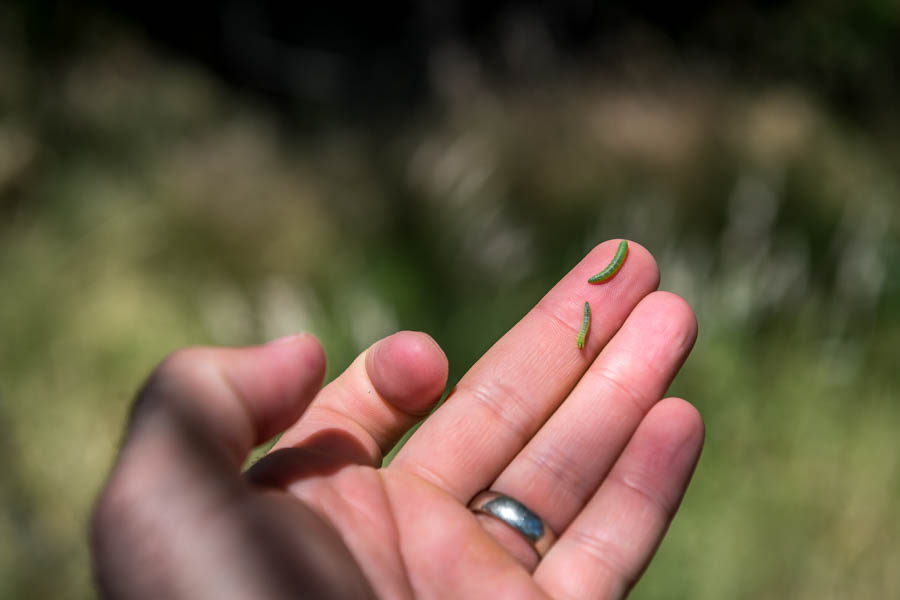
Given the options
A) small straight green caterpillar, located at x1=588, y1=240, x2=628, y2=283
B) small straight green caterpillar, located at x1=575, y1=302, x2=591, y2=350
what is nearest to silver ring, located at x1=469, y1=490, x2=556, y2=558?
small straight green caterpillar, located at x1=575, y1=302, x2=591, y2=350

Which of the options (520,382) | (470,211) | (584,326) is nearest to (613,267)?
(584,326)

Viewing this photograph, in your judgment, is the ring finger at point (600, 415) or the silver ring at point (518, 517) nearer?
the silver ring at point (518, 517)

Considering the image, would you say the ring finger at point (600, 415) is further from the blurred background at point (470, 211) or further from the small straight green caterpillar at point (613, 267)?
the blurred background at point (470, 211)

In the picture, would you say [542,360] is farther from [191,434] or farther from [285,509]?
[191,434]

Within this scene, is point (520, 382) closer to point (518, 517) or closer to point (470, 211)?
point (518, 517)

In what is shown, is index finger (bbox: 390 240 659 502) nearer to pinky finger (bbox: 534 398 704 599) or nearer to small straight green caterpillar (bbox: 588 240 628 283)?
small straight green caterpillar (bbox: 588 240 628 283)

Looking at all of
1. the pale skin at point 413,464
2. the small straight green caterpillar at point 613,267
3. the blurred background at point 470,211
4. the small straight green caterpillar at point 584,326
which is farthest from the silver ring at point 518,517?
the blurred background at point 470,211

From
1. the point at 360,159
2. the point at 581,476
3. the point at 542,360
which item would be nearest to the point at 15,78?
the point at 360,159
